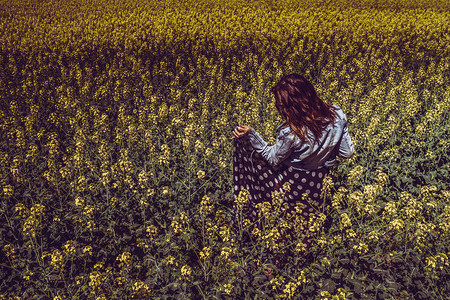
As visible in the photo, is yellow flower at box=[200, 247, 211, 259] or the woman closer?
the woman

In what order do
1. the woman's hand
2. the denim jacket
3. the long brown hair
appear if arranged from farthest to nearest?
the woman's hand < the denim jacket < the long brown hair

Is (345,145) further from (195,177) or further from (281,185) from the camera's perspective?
(195,177)

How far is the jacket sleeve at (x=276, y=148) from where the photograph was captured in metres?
3.52

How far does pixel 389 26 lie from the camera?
17266 mm

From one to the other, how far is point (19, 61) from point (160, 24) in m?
8.13

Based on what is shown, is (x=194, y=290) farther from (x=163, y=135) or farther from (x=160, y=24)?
(x=160, y=24)

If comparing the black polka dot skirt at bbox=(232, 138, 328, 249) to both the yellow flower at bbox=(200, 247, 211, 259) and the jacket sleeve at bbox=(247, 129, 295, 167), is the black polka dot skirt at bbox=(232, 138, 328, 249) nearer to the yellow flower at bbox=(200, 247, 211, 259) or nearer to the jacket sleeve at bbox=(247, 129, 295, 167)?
the jacket sleeve at bbox=(247, 129, 295, 167)

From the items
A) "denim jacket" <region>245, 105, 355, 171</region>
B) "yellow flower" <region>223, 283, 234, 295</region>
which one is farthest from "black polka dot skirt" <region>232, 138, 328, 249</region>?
"yellow flower" <region>223, 283, 234, 295</region>

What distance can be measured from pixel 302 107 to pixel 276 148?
582mm

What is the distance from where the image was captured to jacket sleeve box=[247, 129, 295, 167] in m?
3.52

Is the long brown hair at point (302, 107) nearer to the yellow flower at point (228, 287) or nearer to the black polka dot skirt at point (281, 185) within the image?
the black polka dot skirt at point (281, 185)

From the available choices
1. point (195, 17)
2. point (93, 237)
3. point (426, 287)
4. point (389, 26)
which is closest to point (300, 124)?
point (426, 287)

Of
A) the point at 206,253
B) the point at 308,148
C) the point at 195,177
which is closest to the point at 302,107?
the point at 308,148

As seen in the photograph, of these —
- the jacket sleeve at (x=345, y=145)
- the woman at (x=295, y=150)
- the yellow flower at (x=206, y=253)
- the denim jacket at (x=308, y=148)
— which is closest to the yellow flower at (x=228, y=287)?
the yellow flower at (x=206, y=253)
